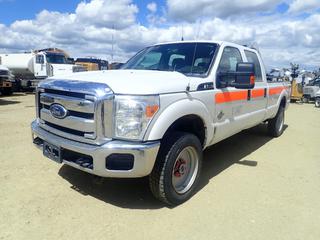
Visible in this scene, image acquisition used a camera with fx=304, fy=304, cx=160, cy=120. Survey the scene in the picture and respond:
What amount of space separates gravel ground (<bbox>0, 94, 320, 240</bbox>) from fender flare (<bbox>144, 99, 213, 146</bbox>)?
3.09ft

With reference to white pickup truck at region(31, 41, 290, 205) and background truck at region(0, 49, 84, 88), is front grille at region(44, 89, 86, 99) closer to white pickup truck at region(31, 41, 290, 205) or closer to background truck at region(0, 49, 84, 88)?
white pickup truck at region(31, 41, 290, 205)

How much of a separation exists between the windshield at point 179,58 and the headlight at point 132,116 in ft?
4.50

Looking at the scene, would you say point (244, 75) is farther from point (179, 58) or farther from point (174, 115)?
point (174, 115)

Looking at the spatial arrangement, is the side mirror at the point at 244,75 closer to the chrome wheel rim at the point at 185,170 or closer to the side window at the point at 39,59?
the chrome wheel rim at the point at 185,170

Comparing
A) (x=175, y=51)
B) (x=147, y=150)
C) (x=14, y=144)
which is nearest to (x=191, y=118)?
(x=147, y=150)

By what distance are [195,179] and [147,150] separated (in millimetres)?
1194

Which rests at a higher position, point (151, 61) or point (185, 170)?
point (151, 61)

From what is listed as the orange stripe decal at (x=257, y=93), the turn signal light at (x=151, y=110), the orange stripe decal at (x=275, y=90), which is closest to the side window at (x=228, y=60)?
the orange stripe decal at (x=257, y=93)

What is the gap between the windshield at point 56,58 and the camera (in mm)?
19500

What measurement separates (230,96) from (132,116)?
2045 millimetres

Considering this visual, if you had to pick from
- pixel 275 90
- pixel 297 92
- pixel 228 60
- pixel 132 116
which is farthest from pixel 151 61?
pixel 297 92

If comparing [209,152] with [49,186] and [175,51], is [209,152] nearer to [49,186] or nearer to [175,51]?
[175,51]

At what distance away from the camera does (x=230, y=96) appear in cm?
452

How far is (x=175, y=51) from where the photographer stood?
15.4 ft
